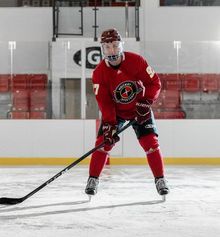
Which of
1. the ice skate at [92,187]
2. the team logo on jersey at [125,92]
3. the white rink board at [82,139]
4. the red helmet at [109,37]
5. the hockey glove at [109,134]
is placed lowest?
the white rink board at [82,139]

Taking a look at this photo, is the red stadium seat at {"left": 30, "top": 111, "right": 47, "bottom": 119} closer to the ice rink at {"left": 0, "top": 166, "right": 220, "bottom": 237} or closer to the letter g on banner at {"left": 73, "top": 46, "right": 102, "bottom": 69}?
the letter g on banner at {"left": 73, "top": 46, "right": 102, "bottom": 69}

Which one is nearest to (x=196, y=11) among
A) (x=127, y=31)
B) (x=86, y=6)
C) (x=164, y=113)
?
(x=127, y=31)

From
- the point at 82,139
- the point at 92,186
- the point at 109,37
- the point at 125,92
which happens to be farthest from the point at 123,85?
the point at 82,139

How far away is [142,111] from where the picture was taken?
3580 millimetres

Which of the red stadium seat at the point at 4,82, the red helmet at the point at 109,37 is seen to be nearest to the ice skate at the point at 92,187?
the red helmet at the point at 109,37

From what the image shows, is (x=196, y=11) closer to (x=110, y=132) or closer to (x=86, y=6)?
(x=86, y=6)

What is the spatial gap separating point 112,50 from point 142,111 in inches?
16.2

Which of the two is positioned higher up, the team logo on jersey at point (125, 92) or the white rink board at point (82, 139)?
the team logo on jersey at point (125, 92)

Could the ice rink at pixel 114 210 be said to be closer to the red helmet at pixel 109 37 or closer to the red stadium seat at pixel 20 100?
the red helmet at pixel 109 37

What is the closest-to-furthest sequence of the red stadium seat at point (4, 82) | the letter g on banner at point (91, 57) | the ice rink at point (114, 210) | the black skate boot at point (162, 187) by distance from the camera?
the ice rink at point (114, 210) → the black skate boot at point (162, 187) → the red stadium seat at point (4, 82) → the letter g on banner at point (91, 57)

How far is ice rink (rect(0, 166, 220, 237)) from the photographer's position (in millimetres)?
2600

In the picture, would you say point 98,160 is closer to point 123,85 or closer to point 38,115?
point 123,85

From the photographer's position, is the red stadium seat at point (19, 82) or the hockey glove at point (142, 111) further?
the red stadium seat at point (19, 82)

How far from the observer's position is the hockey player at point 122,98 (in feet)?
11.7
